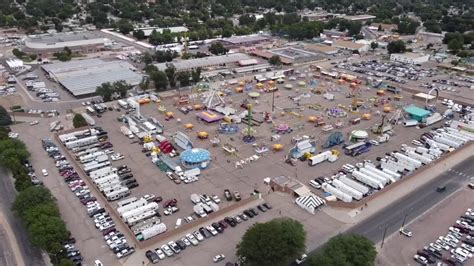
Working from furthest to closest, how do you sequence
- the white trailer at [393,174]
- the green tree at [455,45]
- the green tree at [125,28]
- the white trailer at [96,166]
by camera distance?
the green tree at [125,28], the green tree at [455,45], the white trailer at [96,166], the white trailer at [393,174]

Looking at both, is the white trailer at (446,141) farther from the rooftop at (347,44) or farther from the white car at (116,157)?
the rooftop at (347,44)

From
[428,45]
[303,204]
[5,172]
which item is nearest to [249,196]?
[303,204]

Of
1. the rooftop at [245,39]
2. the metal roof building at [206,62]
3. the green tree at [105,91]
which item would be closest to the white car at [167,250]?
the green tree at [105,91]

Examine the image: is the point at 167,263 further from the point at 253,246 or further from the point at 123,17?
the point at 123,17

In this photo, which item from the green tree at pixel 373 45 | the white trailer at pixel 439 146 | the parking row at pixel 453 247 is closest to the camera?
the parking row at pixel 453 247

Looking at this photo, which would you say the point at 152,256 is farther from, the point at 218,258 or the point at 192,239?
the point at 218,258

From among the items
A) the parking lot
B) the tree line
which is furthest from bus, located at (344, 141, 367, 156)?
the tree line
